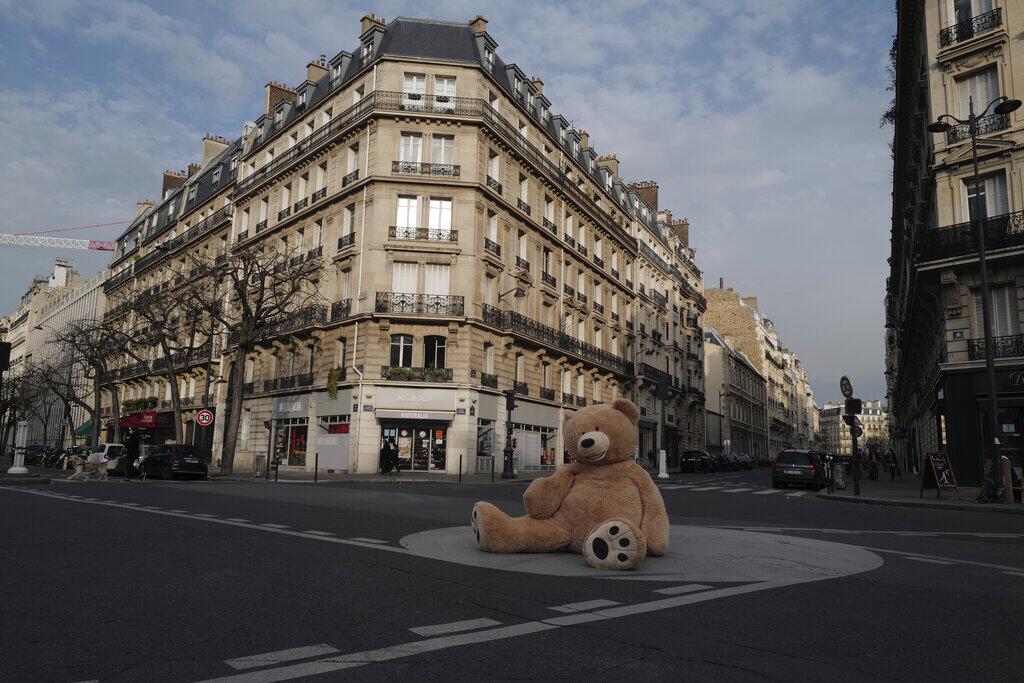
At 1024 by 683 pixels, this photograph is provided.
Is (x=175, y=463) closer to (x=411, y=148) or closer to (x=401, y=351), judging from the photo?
(x=401, y=351)

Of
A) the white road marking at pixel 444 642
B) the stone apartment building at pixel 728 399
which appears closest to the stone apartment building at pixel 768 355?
the stone apartment building at pixel 728 399

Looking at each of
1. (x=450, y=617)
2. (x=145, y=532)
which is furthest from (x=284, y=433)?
(x=450, y=617)

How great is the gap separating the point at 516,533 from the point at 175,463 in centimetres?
2198

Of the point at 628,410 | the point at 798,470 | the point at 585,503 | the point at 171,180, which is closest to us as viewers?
the point at 585,503

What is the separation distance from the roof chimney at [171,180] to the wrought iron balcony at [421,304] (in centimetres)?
3893

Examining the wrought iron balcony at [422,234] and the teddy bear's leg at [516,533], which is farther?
the wrought iron balcony at [422,234]

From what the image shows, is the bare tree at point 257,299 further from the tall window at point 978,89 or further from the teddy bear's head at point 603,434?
the tall window at point 978,89

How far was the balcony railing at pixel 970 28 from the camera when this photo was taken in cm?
2227

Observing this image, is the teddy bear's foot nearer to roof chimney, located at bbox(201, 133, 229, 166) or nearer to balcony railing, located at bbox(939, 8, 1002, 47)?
balcony railing, located at bbox(939, 8, 1002, 47)

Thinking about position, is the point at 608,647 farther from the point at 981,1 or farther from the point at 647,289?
the point at 647,289

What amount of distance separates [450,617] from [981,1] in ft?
90.1

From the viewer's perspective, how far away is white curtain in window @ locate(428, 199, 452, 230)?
3156cm

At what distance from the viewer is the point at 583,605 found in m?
4.94

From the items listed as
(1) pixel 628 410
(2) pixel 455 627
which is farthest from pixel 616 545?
(2) pixel 455 627
